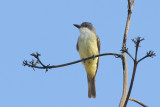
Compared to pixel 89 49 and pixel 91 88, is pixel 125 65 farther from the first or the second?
pixel 91 88

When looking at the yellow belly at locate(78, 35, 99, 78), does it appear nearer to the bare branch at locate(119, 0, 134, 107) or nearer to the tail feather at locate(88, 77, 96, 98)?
the tail feather at locate(88, 77, 96, 98)

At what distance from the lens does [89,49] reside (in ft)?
21.8

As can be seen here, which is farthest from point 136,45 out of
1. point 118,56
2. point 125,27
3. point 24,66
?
point 24,66

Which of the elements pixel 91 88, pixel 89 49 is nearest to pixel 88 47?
pixel 89 49

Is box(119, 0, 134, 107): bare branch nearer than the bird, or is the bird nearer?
box(119, 0, 134, 107): bare branch

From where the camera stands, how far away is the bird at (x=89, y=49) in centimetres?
669

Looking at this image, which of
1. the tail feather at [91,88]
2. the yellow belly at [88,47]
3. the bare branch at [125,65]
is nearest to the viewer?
the bare branch at [125,65]

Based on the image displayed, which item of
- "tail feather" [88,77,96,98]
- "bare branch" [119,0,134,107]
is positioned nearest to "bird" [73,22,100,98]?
"tail feather" [88,77,96,98]

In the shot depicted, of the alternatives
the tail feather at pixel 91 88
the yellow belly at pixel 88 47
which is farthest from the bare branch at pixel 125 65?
the tail feather at pixel 91 88

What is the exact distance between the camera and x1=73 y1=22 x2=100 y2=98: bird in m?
6.69

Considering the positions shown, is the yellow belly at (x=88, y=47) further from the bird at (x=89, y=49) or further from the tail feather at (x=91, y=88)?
the tail feather at (x=91, y=88)

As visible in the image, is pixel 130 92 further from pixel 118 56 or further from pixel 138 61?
pixel 118 56

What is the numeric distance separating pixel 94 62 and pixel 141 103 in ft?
12.3

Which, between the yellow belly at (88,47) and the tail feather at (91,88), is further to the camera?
the tail feather at (91,88)
